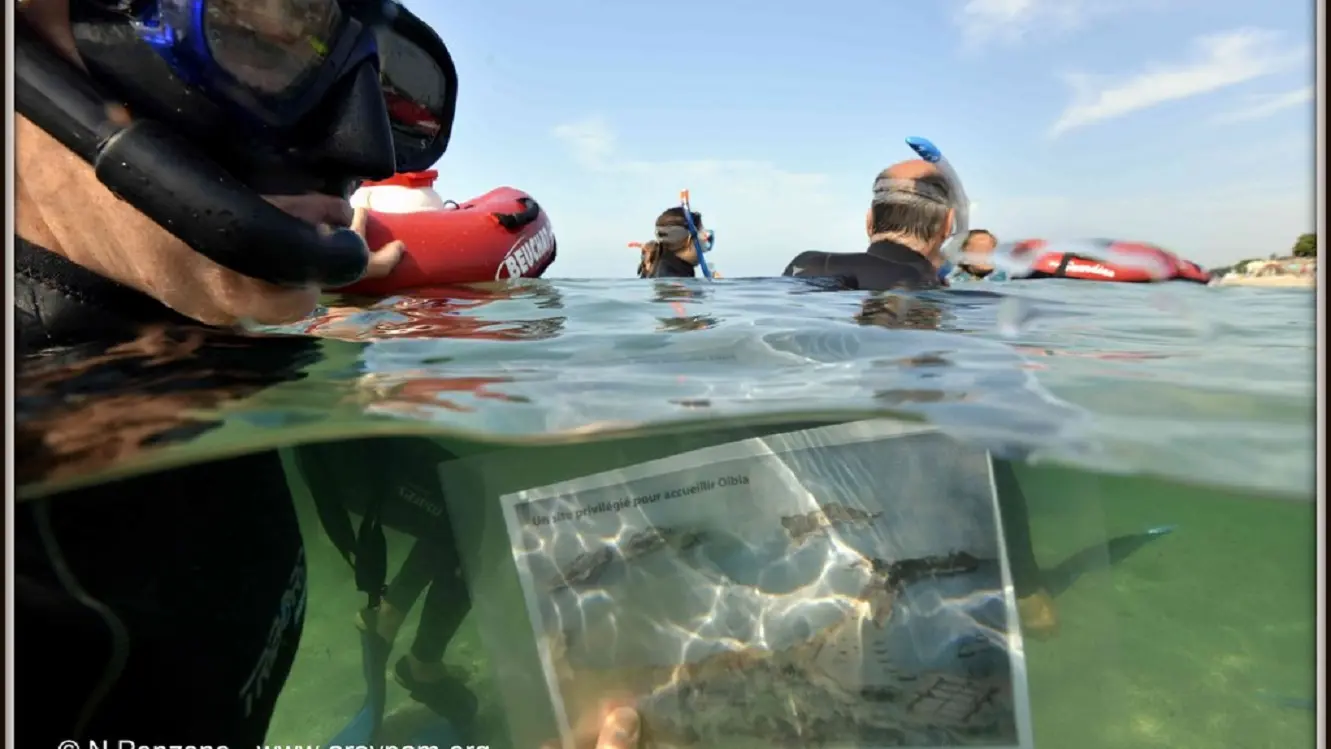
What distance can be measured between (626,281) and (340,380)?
5.34 m

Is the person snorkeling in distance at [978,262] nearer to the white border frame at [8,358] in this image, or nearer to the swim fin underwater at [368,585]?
the swim fin underwater at [368,585]

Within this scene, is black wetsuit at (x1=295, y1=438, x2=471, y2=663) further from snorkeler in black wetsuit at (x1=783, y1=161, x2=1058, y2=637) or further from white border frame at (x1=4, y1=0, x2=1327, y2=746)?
snorkeler in black wetsuit at (x1=783, y1=161, x2=1058, y2=637)

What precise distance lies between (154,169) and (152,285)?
1.13 feet

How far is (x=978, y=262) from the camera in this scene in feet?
33.9

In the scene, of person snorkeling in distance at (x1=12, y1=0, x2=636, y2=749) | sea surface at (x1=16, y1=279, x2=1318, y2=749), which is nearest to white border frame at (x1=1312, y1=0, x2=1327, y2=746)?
sea surface at (x1=16, y1=279, x2=1318, y2=749)

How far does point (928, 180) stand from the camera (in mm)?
6387

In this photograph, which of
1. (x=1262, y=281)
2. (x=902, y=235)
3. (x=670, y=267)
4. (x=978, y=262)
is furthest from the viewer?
(x=978, y=262)

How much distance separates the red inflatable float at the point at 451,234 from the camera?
5.77 metres

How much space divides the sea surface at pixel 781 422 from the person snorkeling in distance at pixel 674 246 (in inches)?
163

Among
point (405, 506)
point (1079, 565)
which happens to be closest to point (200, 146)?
point (405, 506)

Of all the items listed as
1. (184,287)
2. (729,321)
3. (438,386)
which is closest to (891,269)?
(729,321)

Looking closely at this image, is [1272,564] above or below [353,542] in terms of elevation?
below

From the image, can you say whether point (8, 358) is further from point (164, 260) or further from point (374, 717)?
point (374, 717)

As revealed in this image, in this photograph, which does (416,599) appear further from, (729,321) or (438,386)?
(729,321)
